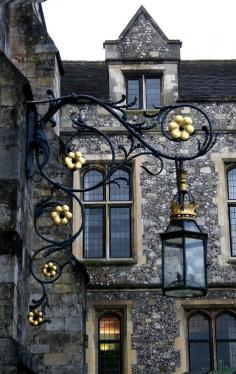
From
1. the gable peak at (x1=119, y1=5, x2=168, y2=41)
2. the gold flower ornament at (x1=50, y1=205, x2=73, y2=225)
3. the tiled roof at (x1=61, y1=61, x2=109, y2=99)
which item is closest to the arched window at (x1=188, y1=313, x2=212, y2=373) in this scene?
the tiled roof at (x1=61, y1=61, x2=109, y2=99)

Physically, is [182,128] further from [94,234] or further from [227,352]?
[94,234]

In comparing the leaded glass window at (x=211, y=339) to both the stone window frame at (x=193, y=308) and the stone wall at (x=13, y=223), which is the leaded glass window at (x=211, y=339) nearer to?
the stone window frame at (x=193, y=308)

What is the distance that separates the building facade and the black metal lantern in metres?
5.03

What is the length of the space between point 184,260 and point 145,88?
9.31m

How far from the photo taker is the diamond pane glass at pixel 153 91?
15.0 metres

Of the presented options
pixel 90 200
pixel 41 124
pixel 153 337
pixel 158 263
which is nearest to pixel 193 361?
pixel 153 337

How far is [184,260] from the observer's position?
601 cm

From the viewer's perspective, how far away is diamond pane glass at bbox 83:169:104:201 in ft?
47.0

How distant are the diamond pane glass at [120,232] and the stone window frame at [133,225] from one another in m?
0.12

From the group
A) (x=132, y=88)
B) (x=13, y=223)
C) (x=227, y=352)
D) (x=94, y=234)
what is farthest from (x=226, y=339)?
(x=13, y=223)

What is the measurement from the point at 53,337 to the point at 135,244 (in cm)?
313

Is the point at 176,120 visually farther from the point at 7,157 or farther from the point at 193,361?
the point at 193,361

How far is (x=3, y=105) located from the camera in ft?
20.5

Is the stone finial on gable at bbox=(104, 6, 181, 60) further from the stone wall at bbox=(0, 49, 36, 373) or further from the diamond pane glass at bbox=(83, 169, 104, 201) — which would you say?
the stone wall at bbox=(0, 49, 36, 373)
